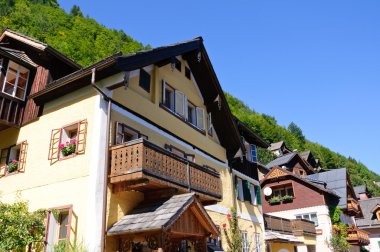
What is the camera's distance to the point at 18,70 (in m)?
15.2

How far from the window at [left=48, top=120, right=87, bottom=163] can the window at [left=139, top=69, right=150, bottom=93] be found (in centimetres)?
318

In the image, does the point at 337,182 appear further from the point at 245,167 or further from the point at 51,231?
the point at 51,231

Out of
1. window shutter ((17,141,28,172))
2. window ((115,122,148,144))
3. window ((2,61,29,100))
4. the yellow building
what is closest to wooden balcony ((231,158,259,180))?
the yellow building

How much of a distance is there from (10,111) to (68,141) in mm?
3249

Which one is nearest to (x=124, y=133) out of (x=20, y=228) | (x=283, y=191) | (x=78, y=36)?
(x=20, y=228)

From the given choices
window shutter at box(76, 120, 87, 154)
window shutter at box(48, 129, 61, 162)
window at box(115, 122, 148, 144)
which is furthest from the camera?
window shutter at box(48, 129, 61, 162)

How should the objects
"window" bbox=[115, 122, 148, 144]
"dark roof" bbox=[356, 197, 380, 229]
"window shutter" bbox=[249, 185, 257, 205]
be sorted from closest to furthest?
"window" bbox=[115, 122, 148, 144]
"window shutter" bbox=[249, 185, 257, 205]
"dark roof" bbox=[356, 197, 380, 229]

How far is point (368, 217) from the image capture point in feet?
152

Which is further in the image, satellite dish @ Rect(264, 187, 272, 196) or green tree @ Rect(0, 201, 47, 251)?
satellite dish @ Rect(264, 187, 272, 196)

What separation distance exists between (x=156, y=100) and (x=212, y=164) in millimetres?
5452

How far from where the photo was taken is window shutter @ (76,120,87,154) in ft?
39.9

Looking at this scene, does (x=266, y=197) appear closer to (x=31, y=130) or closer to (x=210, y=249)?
(x=210, y=249)

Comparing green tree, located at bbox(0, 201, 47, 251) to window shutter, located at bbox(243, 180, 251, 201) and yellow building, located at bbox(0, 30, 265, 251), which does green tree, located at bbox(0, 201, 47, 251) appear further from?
window shutter, located at bbox(243, 180, 251, 201)

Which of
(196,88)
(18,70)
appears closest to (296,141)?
(196,88)
